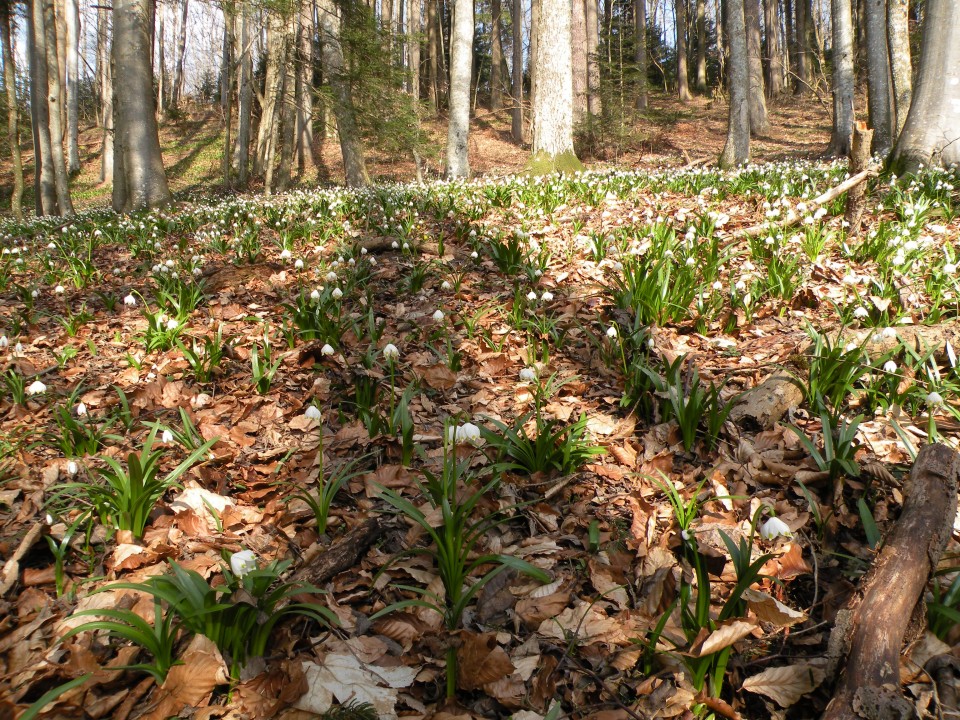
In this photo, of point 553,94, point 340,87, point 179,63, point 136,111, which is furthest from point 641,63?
point 179,63

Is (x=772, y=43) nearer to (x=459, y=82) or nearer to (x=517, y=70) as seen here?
(x=517, y=70)

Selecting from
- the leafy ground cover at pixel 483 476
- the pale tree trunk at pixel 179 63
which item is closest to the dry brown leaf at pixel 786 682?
the leafy ground cover at pixel 483 476

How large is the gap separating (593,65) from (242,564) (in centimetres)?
2232

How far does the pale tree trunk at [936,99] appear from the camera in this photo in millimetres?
5891

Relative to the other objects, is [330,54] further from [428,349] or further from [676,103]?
[676,103]

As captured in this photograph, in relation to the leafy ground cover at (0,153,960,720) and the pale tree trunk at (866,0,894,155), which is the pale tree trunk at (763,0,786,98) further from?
the leafy ground cover at (0,153,960,720)

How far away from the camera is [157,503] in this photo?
101 inches

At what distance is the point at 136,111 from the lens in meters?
9.66

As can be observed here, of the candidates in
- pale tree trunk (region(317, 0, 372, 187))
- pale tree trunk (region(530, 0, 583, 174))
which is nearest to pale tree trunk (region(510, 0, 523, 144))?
pale tree trunk (region(317, 0, 372, 187))

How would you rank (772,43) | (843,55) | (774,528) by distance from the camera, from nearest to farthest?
(774,528)
(843,55)
(772,43)

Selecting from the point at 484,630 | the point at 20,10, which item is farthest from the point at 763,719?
the point at 20,10

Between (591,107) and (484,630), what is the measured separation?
71.1ft

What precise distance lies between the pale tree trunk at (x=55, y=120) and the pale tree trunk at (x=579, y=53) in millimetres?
13644

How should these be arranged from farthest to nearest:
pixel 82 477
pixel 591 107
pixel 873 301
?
pixel 591 107 < pixel 873 301 < pixel 82 477
